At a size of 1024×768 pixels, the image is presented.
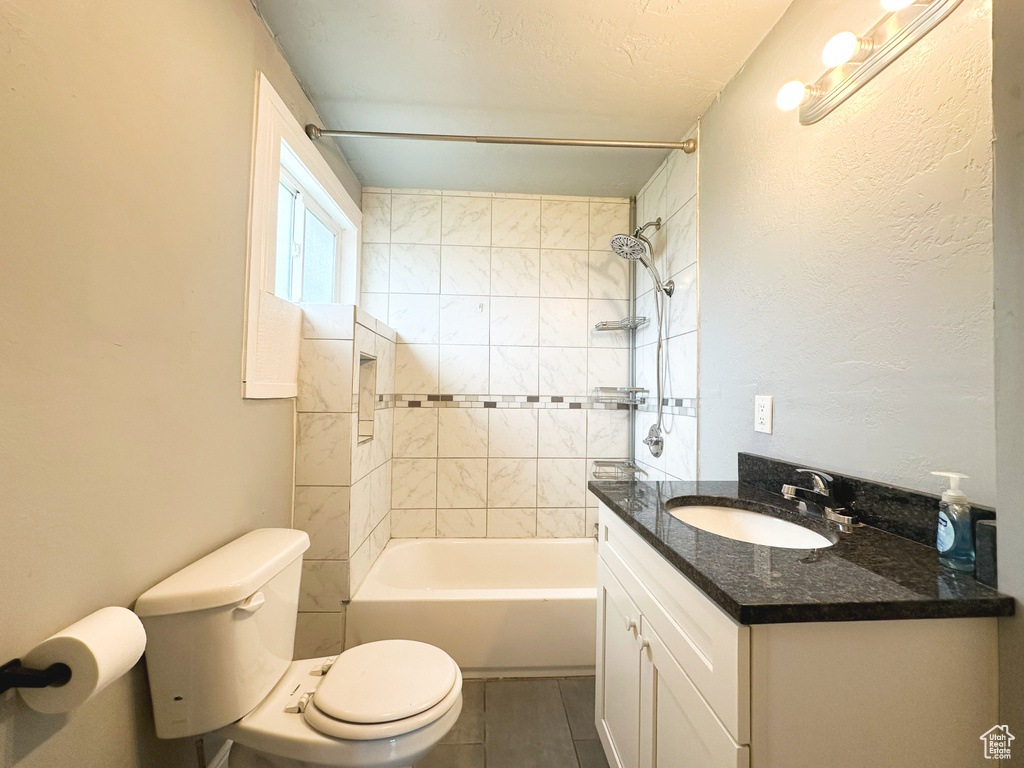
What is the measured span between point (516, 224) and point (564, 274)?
1.30 ft

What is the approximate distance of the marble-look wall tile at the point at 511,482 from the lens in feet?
8.32

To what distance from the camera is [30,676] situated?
2.24 feet

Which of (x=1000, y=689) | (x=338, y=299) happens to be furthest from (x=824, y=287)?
(x=338, y=299)

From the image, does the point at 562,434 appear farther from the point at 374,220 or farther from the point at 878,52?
the point at 878,52

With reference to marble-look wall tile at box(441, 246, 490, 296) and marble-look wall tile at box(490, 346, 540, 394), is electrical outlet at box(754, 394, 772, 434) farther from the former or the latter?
marble-look wall tile at box(441, 246, 490, 296)

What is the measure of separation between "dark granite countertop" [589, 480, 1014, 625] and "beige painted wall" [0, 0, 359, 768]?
3.57 ft

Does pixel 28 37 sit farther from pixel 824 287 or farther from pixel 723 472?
pixel 723 472

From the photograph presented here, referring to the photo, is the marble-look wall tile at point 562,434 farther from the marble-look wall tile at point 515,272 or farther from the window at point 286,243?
the window at point 286,243

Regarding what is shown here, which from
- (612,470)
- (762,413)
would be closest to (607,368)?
(612,470)

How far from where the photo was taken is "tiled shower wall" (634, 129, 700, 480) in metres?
1.88

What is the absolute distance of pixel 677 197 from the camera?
2.05 meters

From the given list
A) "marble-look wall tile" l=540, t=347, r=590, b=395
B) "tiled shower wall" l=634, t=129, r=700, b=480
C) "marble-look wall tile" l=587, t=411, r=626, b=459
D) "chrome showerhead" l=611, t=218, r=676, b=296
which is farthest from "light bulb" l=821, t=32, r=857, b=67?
"marble-look wall tile" l=587, t=411, r=626, b=459

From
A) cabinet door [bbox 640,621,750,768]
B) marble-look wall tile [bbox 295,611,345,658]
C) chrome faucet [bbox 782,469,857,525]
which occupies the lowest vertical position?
marble-look wall tile [bbox 295,611,345,658]

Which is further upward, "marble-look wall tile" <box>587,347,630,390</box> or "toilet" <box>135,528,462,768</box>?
"marble-look wall tile" <box>587,347,630,390</box>
